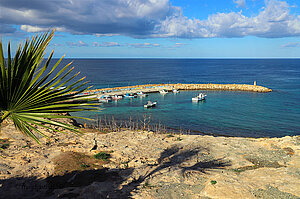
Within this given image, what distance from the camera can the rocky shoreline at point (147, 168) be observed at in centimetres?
1627

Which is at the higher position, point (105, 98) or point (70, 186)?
point (105, 98)

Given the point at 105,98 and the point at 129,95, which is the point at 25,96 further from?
the point at 129,95

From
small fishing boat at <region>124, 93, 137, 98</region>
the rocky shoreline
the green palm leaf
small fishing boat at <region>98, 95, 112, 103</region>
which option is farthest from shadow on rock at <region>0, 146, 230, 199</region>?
small fishing boat at <region>124, 93, 137, 98</region>

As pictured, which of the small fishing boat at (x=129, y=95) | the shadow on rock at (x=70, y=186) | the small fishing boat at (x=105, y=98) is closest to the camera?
the shadow on rock at (x=70, y=186)

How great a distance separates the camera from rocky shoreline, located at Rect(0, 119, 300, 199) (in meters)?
16.3

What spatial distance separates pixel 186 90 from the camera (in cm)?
9506

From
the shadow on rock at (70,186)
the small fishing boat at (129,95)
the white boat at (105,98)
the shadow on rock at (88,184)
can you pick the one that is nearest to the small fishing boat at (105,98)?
the white boat at (105,98)

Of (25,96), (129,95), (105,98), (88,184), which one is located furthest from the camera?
(129,95)

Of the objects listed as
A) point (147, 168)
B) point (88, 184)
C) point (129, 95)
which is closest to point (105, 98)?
point (129, 95)

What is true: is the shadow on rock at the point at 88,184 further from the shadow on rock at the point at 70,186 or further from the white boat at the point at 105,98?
the white boat at the point at 105,98

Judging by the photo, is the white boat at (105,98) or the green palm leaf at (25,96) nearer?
the green palm leaf at (25,96)

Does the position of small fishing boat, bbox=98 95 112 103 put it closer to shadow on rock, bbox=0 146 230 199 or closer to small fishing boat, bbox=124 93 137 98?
small fishing boat, bbox=124 93 137 98

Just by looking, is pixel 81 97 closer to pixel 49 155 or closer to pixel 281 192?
pixel 281 192

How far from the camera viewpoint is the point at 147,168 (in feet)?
67.8
